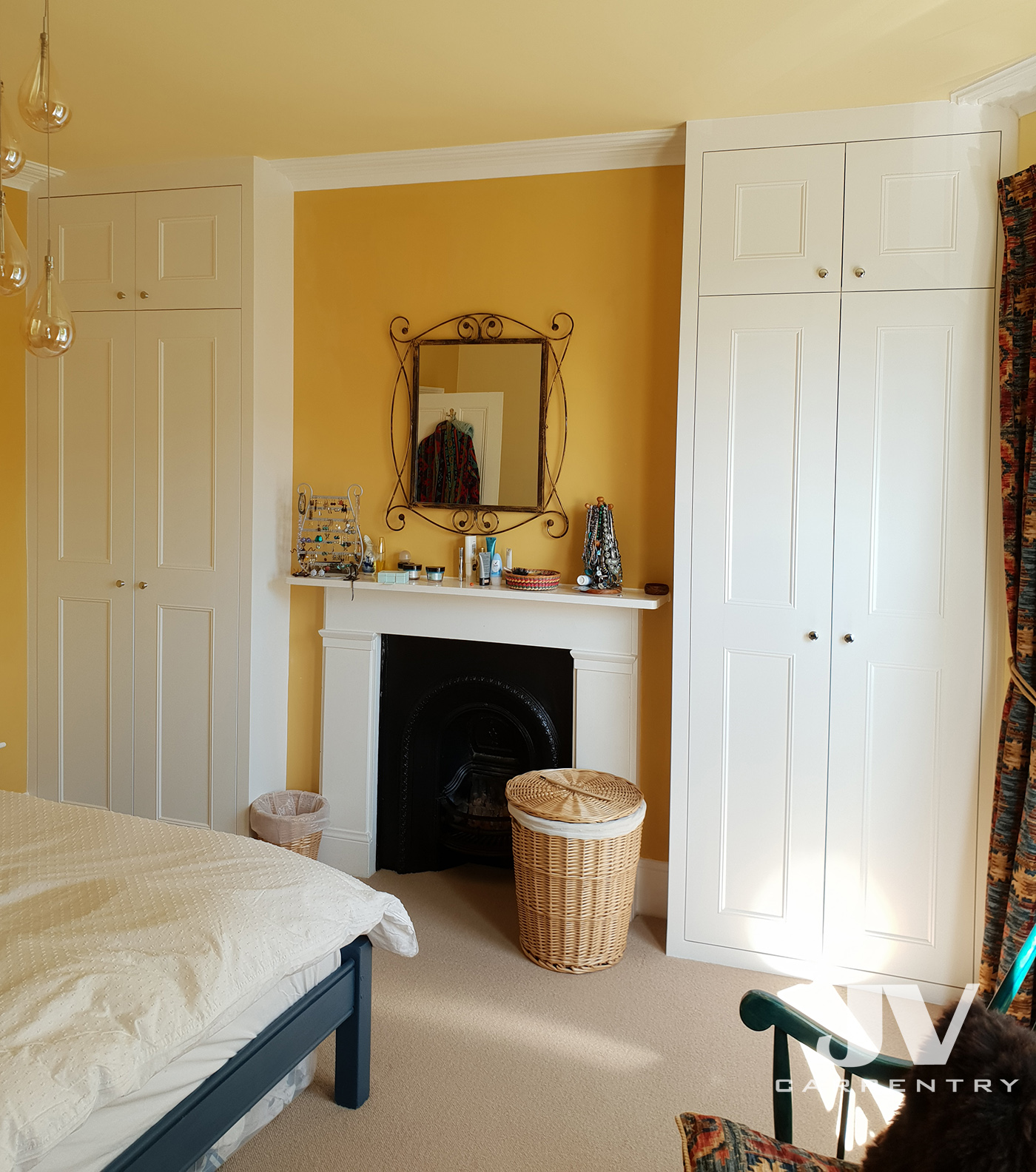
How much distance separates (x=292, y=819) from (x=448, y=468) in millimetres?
1403

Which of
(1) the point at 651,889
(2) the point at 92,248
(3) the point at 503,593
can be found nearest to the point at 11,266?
(3) the point at 503,593

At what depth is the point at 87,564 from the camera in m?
3.50

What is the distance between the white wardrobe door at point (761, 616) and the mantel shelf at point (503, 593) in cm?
22

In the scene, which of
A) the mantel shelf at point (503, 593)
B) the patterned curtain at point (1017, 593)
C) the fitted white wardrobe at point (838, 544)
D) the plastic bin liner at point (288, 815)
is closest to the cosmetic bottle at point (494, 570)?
the mantel shelf at point (503, 593)

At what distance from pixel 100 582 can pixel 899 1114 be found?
3234 millimetres

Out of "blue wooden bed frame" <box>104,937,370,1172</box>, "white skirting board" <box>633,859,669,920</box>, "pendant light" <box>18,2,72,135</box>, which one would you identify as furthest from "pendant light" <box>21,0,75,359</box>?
"white skirting board" <box>633,859,669,920</box>

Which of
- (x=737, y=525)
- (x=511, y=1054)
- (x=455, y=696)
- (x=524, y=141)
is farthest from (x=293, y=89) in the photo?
(x=511, y=1054)

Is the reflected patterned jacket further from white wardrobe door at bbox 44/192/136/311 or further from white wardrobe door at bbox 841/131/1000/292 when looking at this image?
white wardrobe door at bbox 841/131/1000/292

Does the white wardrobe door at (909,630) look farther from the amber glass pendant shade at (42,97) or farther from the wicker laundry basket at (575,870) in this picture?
the amber glass pendant shade at (42,97)

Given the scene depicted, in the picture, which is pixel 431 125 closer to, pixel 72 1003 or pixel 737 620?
pixel 737 620

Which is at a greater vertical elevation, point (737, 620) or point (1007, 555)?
point (1007, 555)

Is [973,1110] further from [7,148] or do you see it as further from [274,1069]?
[7,148]

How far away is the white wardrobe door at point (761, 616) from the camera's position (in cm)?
270

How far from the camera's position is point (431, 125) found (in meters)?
2.87
